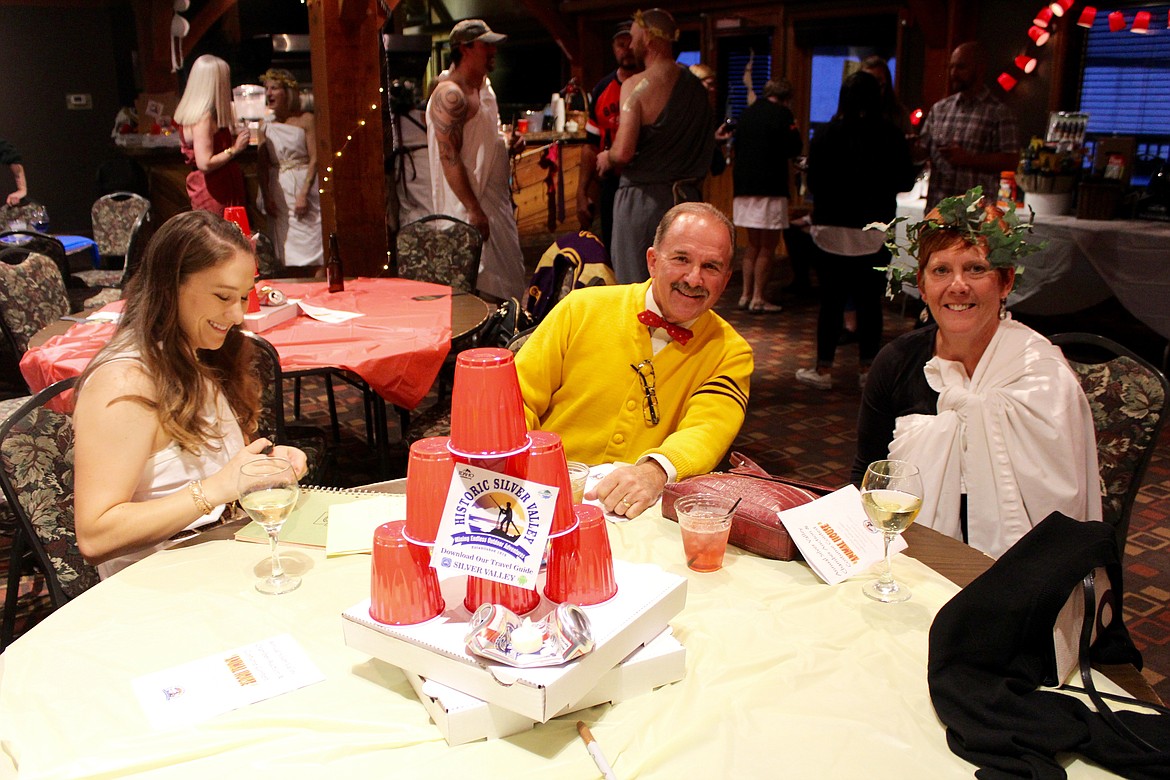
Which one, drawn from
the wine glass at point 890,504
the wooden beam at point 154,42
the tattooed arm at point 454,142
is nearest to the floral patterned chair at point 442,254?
the tattooed arm at point 454,142

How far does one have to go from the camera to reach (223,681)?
1312 mm

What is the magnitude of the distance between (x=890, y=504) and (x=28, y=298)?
13.3ft

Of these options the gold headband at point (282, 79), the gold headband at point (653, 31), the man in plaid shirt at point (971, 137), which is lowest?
the man in plaid shirt at point (971, 137)

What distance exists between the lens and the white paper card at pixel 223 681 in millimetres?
1246

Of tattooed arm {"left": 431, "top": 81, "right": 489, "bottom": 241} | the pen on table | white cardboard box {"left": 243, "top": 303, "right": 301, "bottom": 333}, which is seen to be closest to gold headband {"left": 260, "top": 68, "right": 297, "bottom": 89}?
tattooed arm {"left": 431, "top": 81, "right": 489, "bottom": 241}

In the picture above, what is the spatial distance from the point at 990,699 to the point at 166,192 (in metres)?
9.87

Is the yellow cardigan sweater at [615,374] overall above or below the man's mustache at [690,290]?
below

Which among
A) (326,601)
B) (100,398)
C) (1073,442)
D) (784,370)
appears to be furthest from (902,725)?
(784,370)

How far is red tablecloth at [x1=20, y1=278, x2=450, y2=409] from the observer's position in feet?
10.0

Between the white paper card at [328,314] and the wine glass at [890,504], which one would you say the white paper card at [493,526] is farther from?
the white paper card at [328,314]

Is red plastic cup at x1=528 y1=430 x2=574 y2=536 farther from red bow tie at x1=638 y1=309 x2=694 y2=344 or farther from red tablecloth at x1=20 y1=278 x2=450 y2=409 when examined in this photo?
red tablecloth at x1=20 y1=278 x2=450 y2=409

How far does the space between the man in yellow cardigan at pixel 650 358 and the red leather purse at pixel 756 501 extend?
402 millimetres

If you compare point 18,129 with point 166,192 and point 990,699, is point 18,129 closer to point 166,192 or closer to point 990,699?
point 166,192

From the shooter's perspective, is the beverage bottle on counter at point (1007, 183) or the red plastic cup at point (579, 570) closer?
the red plastic cup at point (579, 570)
